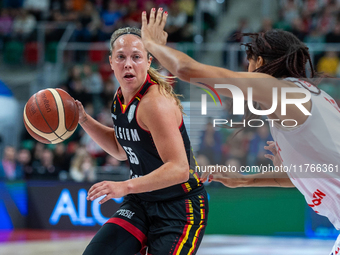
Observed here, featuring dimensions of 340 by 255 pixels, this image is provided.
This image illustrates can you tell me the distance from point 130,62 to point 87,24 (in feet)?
29.1

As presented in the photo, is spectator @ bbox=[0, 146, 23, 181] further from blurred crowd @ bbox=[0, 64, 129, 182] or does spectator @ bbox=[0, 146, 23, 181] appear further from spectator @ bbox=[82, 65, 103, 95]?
spectator @ bbox=[82, 65, 103, 95]

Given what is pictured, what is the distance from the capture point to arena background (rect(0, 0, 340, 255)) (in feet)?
23.0

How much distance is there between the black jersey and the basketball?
43cm

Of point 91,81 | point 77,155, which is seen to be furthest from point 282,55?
point 91,81

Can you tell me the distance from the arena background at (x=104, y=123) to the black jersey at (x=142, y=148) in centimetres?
325

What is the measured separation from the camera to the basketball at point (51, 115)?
320cm

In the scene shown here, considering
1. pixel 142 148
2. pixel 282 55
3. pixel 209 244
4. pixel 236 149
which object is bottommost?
pixel 209 244

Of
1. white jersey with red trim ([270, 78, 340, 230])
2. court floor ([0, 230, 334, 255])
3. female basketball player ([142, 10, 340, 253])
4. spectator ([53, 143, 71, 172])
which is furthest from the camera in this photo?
spectator ([53, 143, 71, 172])

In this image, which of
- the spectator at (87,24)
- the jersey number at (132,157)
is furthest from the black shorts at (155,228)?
the spectator at (87,24)

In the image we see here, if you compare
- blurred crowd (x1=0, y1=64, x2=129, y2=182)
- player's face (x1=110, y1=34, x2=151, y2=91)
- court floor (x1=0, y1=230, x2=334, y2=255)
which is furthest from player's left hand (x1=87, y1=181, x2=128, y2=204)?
blurred crowd (x1=0, y1=64, x2=129, y2=182)

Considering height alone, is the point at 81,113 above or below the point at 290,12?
below

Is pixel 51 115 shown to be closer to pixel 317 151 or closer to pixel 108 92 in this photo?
pixel 317 151

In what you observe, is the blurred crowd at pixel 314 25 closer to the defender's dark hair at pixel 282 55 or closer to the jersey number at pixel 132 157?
the jersey number at pixel 132 157

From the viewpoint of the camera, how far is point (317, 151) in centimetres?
216
